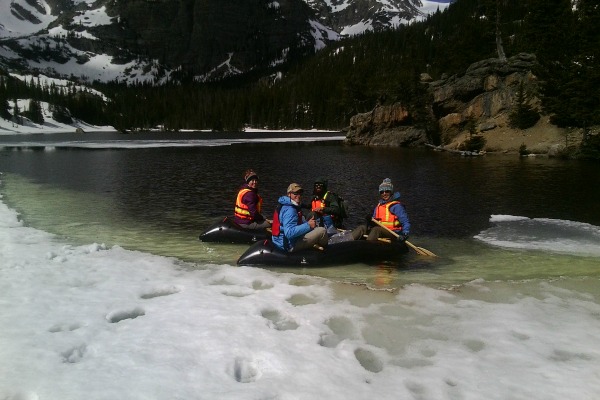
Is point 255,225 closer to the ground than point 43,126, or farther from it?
closer to the ground

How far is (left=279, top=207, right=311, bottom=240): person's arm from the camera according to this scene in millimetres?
11453

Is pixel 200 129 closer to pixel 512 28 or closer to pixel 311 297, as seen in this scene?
pixel 512 28

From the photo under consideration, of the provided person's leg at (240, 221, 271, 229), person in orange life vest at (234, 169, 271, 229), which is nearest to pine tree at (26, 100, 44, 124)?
person in orange life vest at (234, 169, 271, 229)

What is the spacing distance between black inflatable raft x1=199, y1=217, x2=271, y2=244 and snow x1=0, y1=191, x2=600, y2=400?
4.17 metres

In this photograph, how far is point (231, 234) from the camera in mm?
14930

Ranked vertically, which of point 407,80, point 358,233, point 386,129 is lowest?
point 358,233

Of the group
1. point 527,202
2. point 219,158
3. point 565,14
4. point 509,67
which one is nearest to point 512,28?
point 565,14

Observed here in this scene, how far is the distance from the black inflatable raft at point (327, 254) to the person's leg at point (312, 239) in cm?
14

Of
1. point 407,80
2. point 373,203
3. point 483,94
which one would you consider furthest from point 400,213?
point 407,80

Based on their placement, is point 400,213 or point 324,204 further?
point 324,204

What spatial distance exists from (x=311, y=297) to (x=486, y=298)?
368cm

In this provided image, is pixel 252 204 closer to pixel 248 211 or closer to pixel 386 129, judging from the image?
pixel 248 211

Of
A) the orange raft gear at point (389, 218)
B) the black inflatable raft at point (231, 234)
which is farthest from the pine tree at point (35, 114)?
the orange raft gear at point (389, 218)

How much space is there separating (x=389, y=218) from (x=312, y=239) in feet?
9.41
